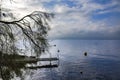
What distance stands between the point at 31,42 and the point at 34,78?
36.5m

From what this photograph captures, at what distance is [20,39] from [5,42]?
0.71m

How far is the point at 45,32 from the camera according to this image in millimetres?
8547

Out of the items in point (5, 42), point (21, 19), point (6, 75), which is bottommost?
point (6, 75)

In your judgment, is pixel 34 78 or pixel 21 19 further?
pixel 34 78

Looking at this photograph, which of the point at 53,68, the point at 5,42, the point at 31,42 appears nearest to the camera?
the point at 5,42

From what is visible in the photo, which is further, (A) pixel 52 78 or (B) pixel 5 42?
(A) pixel 52 78

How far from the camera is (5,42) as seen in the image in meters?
8.27

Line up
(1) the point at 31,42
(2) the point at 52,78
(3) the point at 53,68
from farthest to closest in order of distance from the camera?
1. (3) the point at 53,68
2. (2) the point at 52,78
3. (1) the point at 31,42

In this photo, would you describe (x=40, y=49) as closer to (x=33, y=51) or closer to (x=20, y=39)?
(x=33, y=51)

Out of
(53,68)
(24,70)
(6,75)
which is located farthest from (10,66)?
(53,68)

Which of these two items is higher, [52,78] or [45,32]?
[45,32]

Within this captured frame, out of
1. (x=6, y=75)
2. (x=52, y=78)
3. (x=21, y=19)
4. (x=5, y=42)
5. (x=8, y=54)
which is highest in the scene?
(x=21, y=19)

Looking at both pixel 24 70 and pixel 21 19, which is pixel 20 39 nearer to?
pixel 21 19

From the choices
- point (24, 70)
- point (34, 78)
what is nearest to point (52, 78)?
point (34, 78)
